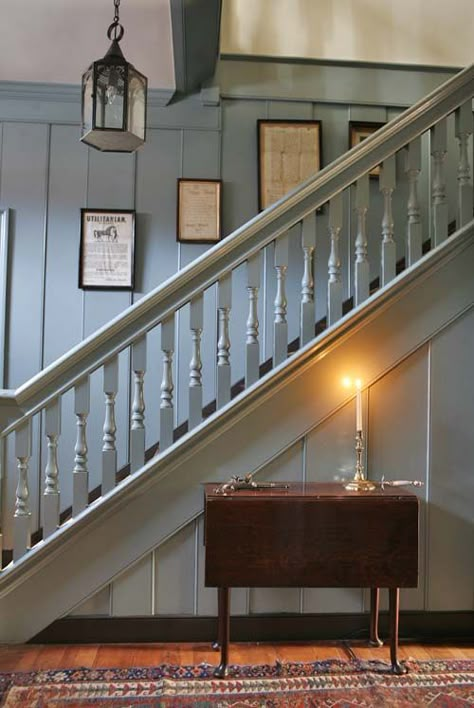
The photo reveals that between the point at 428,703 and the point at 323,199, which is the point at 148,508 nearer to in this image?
the point at 428,703

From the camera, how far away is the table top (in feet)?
6.75

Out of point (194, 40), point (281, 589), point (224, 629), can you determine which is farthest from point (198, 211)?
point (224, 629)

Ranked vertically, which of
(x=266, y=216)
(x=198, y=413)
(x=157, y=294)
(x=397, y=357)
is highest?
(x=266, y=216)

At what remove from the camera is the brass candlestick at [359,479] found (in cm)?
216

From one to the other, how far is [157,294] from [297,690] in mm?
1571

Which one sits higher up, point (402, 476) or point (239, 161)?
point (239, 161)

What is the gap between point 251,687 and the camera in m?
1.98

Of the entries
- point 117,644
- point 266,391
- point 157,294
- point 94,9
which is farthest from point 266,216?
point 117,644

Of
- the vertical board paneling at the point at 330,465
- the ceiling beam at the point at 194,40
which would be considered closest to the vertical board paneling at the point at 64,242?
the ceiling beam at the point at 194,40

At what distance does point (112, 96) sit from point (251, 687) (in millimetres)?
2266

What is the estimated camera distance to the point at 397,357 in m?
2.42

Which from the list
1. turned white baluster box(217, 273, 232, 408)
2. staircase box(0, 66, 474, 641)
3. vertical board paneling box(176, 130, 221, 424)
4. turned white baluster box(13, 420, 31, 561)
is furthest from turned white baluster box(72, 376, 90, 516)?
vertical board paneling box(176, 130, 221, 424)

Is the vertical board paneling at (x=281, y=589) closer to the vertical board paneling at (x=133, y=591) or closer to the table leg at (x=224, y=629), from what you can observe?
the table leg at (x=224, y=629)

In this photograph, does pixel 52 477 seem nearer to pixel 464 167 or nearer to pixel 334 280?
pixel 334 280
